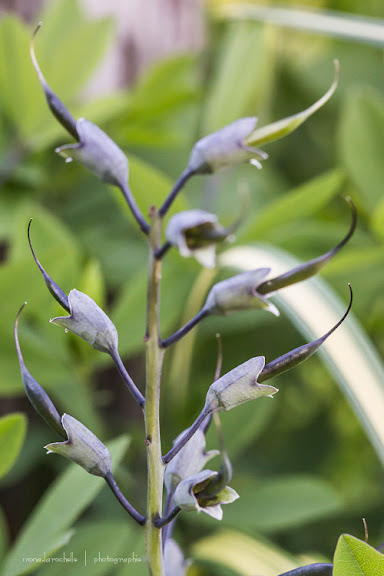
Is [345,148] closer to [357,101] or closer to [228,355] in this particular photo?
[357,101]

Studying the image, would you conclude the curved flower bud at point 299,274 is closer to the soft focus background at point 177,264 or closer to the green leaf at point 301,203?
the soft focus background at point 177,264

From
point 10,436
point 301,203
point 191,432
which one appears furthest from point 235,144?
point 301,203

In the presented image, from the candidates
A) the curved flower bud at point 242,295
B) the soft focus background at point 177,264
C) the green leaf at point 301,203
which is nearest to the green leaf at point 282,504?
the soft focus background at point 177,264

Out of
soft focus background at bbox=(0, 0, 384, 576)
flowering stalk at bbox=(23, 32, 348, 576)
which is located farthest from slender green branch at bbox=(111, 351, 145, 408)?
soft focus background at bbox=(0, 0, 384, 576)

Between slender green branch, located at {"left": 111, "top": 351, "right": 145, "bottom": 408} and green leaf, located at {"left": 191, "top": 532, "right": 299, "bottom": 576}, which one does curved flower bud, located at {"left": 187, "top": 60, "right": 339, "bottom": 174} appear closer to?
slender green branch, located at {"left": 111, "top": 351, "right": 145, "bottom": 408}

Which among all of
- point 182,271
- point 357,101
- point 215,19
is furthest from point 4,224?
point 215,19

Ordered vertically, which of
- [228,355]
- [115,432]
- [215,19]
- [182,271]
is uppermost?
[215,19]

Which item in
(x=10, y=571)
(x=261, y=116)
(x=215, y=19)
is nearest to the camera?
(x=10, y=571)
